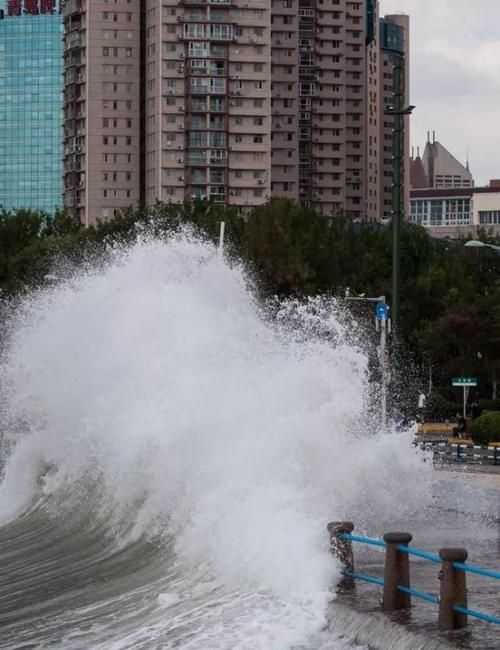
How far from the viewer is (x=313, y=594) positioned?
1647 centimetres

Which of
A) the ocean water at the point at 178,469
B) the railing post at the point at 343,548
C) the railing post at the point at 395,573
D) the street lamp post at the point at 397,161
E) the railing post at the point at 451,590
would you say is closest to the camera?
the railing post at the point at 451,590

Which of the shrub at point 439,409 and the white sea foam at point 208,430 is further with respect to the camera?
the shrub at point 439,409

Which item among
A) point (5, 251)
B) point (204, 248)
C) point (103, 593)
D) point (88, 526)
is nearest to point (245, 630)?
point (103, 593)

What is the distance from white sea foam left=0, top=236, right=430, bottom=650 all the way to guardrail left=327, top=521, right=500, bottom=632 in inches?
9.3

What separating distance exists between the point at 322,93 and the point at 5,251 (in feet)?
278

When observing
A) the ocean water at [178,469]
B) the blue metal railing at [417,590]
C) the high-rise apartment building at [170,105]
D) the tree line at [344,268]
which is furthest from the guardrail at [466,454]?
the high-rise apartment building at [170,105]

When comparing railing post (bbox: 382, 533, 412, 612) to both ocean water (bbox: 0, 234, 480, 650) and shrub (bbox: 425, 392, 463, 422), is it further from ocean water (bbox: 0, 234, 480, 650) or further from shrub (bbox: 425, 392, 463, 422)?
shrub (bbox: 425, 392, 463, 422)

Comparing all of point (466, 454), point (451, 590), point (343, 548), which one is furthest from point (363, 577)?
point (466, 454)

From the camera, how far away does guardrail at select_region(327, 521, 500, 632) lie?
14227 mm

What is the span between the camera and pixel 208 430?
72.8 ft

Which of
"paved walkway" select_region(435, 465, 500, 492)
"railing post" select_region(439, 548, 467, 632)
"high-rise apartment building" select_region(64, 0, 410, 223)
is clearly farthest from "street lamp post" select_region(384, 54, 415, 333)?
"high-rise apartment building" select_region(64, 0, 410, 223)

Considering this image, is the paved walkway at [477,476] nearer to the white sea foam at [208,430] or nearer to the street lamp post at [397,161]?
the white sea foam at [208,430]

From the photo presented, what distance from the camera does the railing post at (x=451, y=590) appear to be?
1421cm

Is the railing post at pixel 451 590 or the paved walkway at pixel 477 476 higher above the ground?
the railing post at pixel 451 590
